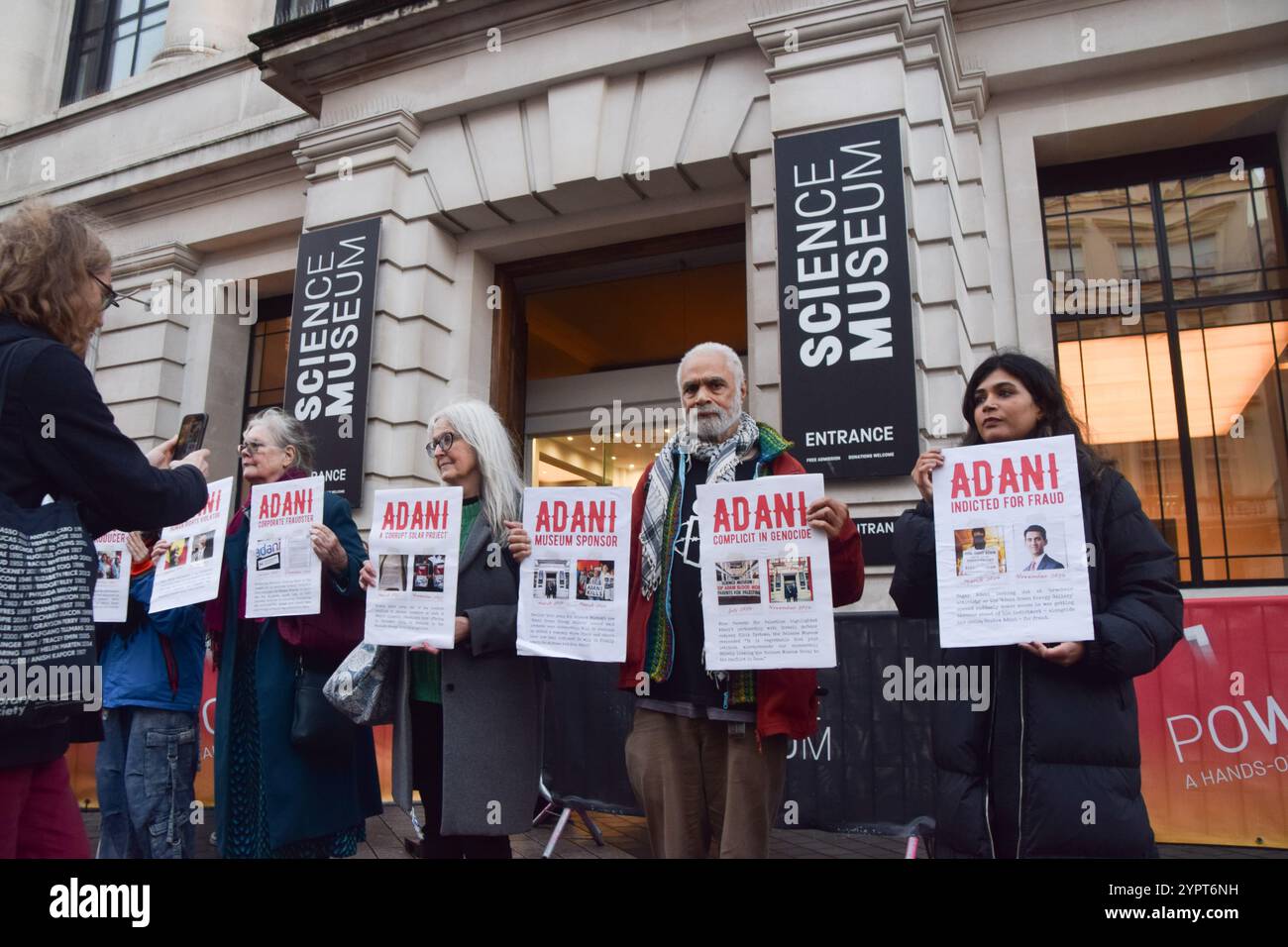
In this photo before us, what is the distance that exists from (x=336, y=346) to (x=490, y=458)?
219 inches

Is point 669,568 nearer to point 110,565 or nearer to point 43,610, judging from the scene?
point 43,610

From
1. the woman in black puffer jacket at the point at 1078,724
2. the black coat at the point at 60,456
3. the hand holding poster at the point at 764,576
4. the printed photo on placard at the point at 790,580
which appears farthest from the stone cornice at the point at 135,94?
the woman in black puffer jacket at the point at 1078,724

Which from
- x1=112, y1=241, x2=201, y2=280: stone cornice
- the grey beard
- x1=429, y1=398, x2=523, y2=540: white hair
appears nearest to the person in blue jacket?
x1=429, y1=398, x2=523, y2=540: white hair

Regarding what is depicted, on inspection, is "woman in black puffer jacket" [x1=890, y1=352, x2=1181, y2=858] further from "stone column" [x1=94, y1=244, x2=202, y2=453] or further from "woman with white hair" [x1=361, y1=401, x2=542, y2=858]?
"stone column" [x1=94, y1=244, x2=202, y2=453]

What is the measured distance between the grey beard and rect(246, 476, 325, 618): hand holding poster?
1.60 m

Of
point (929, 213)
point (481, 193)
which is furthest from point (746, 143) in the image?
point (481, 193)

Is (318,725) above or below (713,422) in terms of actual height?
below

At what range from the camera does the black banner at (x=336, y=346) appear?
27.1ft

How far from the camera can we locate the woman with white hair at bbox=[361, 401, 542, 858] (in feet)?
10.4

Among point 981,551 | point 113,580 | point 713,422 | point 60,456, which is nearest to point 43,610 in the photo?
point 60,456

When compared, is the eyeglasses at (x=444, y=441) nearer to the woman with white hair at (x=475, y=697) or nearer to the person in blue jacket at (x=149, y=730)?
the woman with white hair at (x=475, y=697)

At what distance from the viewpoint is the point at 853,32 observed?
6.86m

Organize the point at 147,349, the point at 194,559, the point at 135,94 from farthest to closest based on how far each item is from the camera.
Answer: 1. the point at 135,94
2. the point at 147,349
3. the point at 194,559
